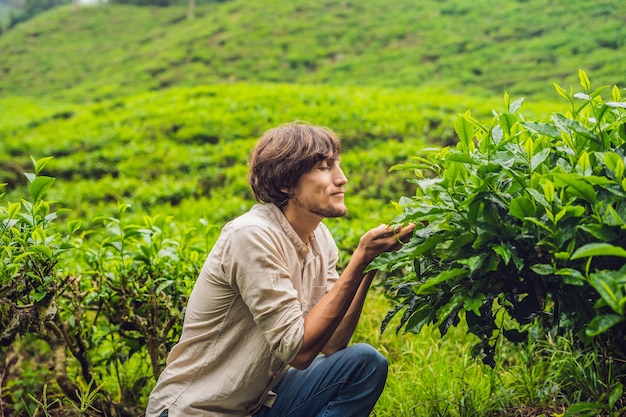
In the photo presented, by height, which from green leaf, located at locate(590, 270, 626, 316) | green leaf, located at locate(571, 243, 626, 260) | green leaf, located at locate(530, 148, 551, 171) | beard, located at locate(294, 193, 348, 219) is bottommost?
beard, located at locate(294, 193, 348, 219)

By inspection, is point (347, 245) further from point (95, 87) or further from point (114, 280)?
point (95, 87)

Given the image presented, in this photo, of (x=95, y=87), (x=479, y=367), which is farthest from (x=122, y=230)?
(x=95, y=87)

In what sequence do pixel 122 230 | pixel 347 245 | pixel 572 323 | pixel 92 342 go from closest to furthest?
pixel 572 323 → pixel 122 230 → pixel 92 342 → pixel 347 245

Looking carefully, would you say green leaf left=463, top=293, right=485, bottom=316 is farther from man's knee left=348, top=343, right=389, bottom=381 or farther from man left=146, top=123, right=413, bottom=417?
man's knee left=348, top=343, right=389, bottom=381

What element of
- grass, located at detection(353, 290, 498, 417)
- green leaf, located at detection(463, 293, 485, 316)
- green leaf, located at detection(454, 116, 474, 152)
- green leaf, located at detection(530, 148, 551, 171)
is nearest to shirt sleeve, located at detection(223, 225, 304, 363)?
grass, located at detection(353, 290, 498, 417)

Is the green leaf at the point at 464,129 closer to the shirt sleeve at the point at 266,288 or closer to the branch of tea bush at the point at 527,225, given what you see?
the branch of tea bush at the point at 527,225

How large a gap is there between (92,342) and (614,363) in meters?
2.11

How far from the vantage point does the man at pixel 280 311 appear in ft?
6.31

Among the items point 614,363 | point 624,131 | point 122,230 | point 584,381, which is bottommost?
point 584,381

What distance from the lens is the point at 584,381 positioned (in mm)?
2328

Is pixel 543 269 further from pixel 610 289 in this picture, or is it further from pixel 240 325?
pixel 240 325

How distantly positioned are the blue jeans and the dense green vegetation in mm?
271

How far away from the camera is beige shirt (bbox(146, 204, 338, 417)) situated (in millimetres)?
1906

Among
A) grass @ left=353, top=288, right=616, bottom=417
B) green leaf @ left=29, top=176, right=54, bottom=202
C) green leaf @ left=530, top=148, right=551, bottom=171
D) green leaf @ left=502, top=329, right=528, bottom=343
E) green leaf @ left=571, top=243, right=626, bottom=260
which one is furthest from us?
grass @ left=353, top=288, right=616, bottom=417
